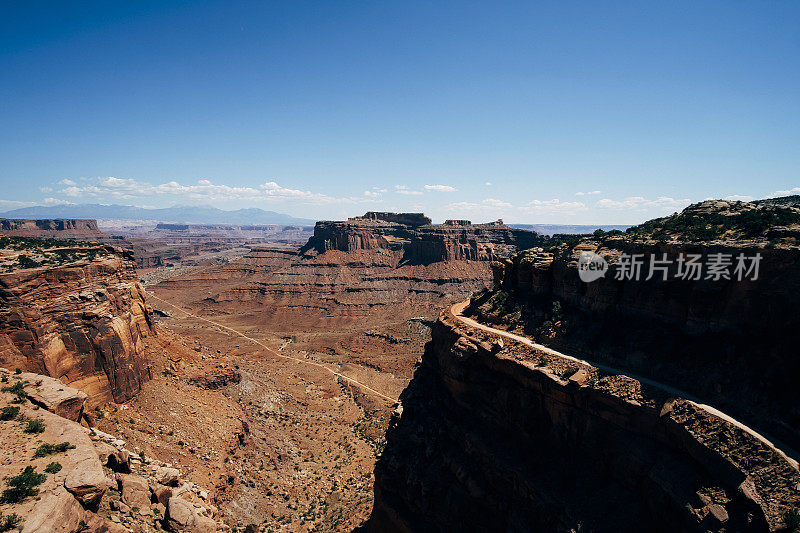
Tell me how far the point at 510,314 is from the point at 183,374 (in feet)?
121

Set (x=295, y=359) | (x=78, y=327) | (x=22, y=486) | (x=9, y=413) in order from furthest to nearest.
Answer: (x=295, y=359), (x=78, y=327), (x=9, y=413), (x=22, y=486)

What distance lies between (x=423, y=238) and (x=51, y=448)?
434 ft

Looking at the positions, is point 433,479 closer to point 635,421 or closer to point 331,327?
point 635,421

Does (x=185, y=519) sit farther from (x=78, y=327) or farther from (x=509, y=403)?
(x=509, y=403)

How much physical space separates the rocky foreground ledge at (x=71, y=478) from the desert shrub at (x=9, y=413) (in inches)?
1.7

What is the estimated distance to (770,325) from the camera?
68.7 ft

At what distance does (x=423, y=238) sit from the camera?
489 ft

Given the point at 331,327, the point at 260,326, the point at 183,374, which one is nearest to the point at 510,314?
the point at 183,374

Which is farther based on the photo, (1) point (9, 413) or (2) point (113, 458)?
(2) point (113, 458)

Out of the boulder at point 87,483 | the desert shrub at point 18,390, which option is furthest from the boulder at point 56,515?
the desert shrub at point 18,390

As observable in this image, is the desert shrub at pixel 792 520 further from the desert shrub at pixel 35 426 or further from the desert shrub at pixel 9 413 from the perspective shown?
the desert shrub at pixel 9 413

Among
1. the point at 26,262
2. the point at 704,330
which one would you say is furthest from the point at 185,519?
the point at 704,330

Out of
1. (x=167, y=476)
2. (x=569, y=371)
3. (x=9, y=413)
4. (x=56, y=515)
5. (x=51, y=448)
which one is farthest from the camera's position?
(x=167, y=476)

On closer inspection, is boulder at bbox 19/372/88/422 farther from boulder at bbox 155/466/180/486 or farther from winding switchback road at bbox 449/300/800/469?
winding switchback road at bbox 449/300/800/469
